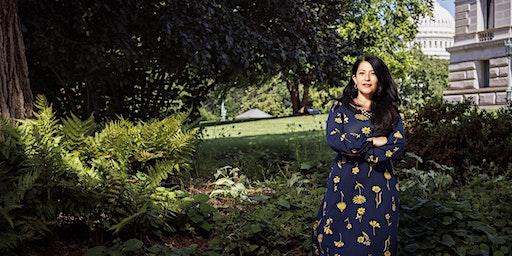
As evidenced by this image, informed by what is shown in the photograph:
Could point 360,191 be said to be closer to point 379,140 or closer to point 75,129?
point 379,140

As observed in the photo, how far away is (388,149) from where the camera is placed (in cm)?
379

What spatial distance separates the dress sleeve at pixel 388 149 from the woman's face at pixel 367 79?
307mm

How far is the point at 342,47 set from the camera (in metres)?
10.7

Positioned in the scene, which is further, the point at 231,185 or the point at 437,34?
the point at 437,34

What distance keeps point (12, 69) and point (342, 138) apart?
3.65 metres

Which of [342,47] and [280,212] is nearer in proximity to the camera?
[280,212]

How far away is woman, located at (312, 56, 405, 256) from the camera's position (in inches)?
150

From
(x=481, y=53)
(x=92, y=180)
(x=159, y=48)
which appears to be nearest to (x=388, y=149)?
(x=92, y=180)

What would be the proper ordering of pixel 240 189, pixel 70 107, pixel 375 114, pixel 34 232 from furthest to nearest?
pixel 70 107, pixel 240 189, pixel 34 232, pixel 375 114

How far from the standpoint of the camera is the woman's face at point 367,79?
12.7 ft

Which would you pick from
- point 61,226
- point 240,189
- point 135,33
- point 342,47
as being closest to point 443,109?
point 342,47

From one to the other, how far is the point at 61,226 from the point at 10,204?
3.32ft

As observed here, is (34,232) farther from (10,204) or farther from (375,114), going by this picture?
(375,114)

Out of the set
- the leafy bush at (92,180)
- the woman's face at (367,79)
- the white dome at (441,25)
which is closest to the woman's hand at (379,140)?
the woman's face at (367,79)
